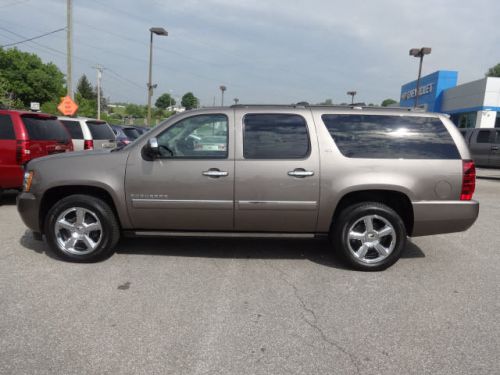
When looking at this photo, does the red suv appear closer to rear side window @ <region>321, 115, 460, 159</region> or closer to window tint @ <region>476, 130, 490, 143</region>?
rear side window @ <region>321, 115, 460, 159</region>

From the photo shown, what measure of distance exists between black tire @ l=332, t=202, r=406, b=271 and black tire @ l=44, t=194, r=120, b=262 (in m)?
2.55

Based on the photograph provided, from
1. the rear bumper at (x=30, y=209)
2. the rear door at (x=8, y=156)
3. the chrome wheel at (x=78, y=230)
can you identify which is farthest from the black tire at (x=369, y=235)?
the rear door at (x=8, y=156)

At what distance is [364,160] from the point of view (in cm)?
419

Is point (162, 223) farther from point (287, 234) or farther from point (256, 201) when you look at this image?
point (287, 234)

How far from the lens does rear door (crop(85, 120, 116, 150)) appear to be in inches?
404

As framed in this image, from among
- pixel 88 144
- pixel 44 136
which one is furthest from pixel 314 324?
pixel 88 144

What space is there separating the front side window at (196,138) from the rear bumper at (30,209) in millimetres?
1568

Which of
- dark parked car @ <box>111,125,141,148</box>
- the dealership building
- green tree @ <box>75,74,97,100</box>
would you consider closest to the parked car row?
dark parked car @ <box>111,125,141,148</box>

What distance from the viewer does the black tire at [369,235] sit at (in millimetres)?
4246

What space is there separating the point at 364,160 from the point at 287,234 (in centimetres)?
119

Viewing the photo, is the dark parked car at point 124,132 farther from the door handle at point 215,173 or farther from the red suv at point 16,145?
the door handle at point 215,173

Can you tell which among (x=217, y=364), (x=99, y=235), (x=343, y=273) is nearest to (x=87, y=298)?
(x=99, y=235)

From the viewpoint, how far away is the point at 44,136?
7312 millimetres

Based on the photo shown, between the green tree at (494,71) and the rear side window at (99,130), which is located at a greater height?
the green tree at (494,71)
